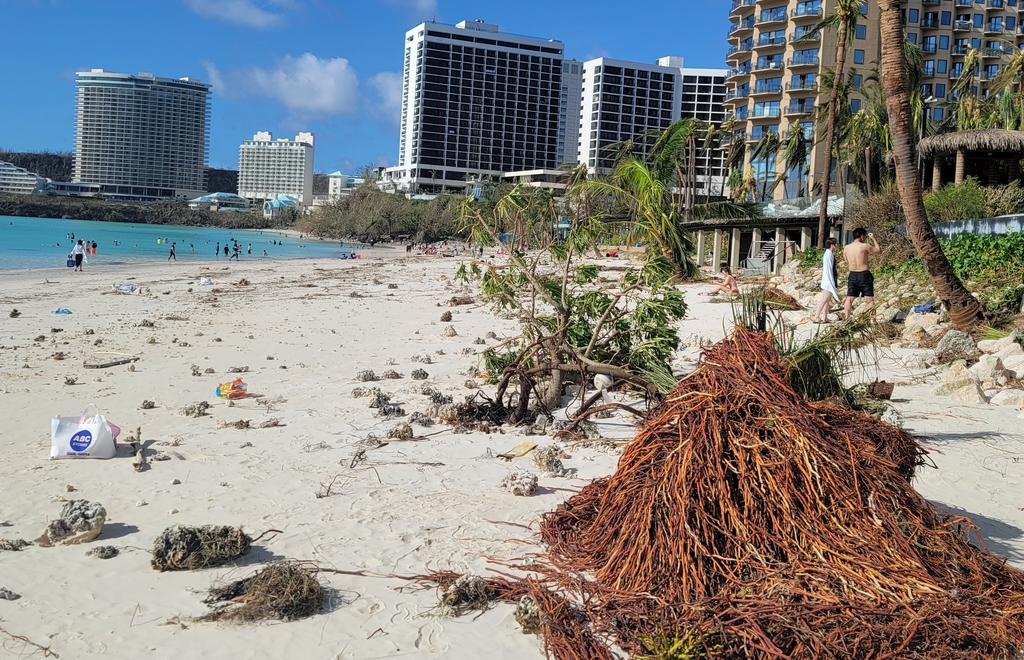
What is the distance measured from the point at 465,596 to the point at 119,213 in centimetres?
17114

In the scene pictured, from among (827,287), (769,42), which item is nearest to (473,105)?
(769,42)

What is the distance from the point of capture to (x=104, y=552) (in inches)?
189

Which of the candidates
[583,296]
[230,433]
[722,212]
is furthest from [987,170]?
[230,433]

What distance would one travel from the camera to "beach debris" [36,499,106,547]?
497cm

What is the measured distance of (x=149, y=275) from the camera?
34344 millimetres

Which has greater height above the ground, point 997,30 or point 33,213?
point 997,30

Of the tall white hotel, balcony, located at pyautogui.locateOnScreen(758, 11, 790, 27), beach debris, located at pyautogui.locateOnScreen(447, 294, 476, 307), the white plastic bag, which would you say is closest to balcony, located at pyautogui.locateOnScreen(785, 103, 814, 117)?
balcony, located at pyautogui.locateOnScreen(758, 11, 790, 27)

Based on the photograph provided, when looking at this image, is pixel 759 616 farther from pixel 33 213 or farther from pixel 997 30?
pixel 33 213

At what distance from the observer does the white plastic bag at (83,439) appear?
672cm

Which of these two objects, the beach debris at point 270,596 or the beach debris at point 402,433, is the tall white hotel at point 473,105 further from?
the beach debris at point 270,596

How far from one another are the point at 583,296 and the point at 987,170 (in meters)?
28.0

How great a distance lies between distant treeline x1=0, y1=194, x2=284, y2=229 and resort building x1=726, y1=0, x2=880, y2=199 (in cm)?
10749

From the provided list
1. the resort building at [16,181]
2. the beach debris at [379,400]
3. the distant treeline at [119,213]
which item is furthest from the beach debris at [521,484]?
the resort building at [16,181]

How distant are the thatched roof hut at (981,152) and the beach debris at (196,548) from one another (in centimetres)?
2672
